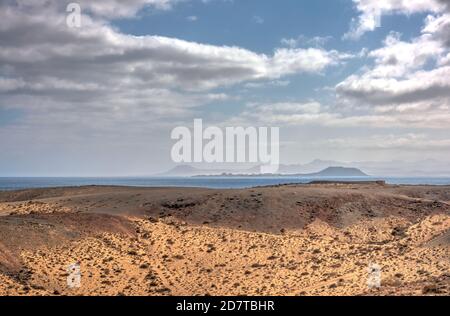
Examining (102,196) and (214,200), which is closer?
(214,200)

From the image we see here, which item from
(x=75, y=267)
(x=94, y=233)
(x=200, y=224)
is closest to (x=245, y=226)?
(x=200, y=224)

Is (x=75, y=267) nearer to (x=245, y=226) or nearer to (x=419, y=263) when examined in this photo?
(x=245, y=226)

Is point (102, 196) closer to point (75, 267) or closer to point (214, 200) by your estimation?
point (214, 200)

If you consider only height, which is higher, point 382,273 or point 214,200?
point 214,200
